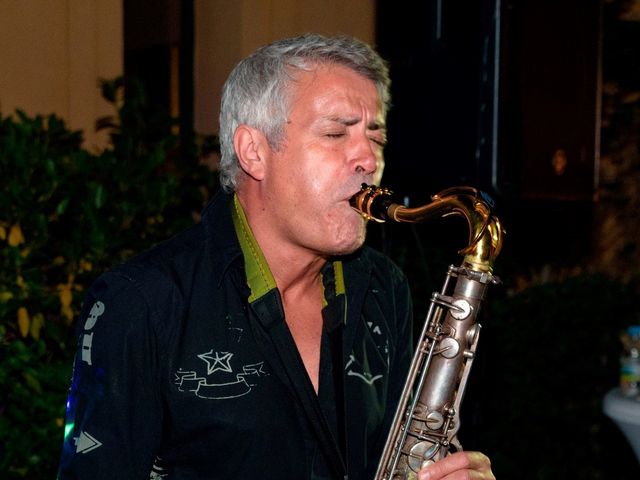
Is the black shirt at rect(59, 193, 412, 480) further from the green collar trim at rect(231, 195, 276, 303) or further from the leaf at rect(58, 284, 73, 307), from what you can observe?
the leaf at rect(58, 284, 73, 307)

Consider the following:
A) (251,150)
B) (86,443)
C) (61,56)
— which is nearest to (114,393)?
(86,443)

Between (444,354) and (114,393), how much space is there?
2.71ft

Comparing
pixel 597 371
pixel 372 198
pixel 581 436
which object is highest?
pixel 372 198

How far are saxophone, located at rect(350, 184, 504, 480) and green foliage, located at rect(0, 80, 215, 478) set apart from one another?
1203mm

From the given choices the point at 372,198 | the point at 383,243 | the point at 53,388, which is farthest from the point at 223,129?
the point at 383,243

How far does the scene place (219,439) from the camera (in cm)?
204

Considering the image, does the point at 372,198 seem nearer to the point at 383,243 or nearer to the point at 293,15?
the point at 383,243

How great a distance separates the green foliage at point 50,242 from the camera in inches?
112

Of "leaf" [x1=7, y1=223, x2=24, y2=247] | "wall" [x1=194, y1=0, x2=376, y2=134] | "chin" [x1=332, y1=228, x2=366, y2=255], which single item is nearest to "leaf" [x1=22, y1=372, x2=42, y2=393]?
"leaf" [x1=7, y1=223, x2=24, y2=247]

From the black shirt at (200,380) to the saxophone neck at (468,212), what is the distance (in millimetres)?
323

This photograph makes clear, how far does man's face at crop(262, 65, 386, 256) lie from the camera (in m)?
2.20

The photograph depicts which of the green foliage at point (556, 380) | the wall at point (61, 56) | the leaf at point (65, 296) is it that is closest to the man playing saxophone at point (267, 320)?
the leaf at point (65, 296)

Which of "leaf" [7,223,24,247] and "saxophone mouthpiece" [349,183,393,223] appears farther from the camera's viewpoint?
"leaf" [7,223,24,247]

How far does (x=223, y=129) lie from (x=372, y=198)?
1.65 feet
